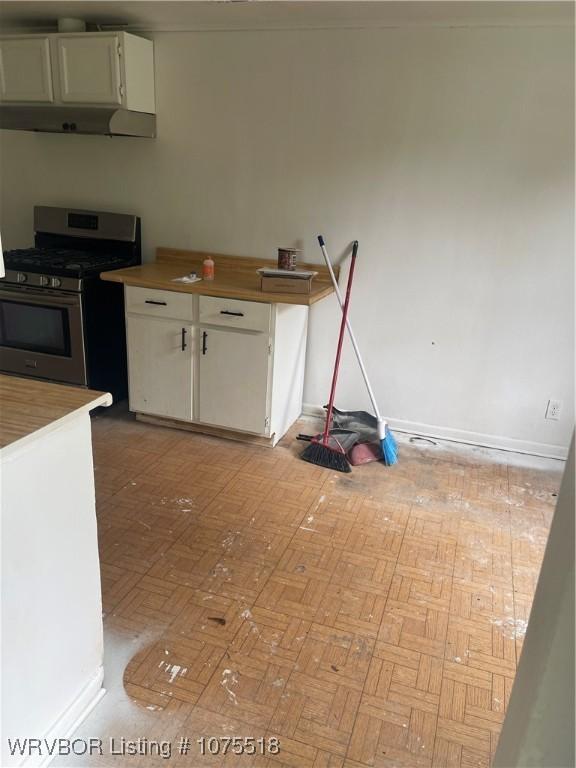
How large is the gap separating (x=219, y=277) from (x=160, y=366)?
24.2 inches

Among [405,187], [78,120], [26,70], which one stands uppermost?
[26,70]

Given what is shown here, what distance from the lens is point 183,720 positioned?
154cm

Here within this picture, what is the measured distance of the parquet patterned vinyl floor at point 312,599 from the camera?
1.54 metres

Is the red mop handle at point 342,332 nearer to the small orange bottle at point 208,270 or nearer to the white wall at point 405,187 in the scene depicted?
the white wall at point 405,187

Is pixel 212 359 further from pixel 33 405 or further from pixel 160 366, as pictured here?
pixel 33 405

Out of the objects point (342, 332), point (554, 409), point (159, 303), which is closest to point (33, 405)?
point (159, 303)

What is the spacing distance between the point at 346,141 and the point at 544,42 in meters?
1.01

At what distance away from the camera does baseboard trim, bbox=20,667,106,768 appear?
1370 mm

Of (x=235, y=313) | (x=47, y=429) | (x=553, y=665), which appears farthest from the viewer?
(x=235, y=313)

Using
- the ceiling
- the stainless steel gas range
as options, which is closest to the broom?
the ceiling

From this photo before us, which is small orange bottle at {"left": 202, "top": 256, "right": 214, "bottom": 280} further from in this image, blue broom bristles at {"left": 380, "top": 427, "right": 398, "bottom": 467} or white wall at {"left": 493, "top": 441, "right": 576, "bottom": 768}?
white wall at {"left": 493, "top": 441, "right": 576, "bottom": 768}

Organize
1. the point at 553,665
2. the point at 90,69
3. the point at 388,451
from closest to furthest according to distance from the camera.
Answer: the point at 553,665, the point at 388,451, the point at 90,69

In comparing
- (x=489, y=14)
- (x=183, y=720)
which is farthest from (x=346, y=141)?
(x=183, y=720)

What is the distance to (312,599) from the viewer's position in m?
2.01
